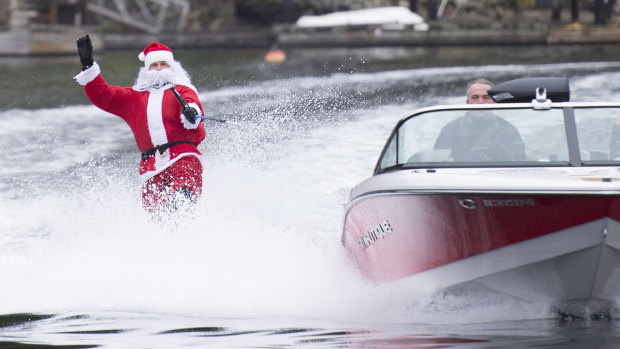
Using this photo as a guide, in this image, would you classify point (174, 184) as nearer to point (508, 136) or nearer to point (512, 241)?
point (508, 136)

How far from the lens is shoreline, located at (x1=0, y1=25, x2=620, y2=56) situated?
3947 centimetres

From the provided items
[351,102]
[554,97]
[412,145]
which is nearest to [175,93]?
[412,145]

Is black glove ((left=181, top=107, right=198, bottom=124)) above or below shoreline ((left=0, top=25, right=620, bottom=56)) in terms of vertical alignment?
below

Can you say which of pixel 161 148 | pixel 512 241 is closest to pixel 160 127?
pixel 161 148

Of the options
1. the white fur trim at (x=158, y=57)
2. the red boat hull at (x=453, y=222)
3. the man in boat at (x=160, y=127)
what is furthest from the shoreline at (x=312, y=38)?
the red boat hull at (x=453, y=222)

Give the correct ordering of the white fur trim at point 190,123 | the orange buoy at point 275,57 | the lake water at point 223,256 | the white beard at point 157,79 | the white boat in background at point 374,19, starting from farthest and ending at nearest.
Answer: the white boat in background at point 374,19 → the orange buoy at point 275,57 → the white beard at point 157,79 → the white fur trim at point 190,123 → the lake water at point 223,256

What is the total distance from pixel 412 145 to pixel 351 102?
498 inches

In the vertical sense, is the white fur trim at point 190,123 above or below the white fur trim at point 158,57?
below

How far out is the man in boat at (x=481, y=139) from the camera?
710cm

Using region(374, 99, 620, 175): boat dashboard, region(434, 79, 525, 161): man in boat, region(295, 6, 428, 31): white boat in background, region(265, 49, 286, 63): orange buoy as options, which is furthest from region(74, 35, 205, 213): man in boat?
region(295, 6, 428, 31): white boat in background

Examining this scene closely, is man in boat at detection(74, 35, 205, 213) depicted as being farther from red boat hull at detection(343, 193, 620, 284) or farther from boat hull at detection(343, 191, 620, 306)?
boat hull at detection(343, 191, 620, 306)

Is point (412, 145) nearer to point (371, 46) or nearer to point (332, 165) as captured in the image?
point (332, 165)

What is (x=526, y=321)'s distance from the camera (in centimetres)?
680

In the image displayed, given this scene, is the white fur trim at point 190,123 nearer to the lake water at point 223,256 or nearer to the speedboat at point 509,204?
the lake water at point 223,256
